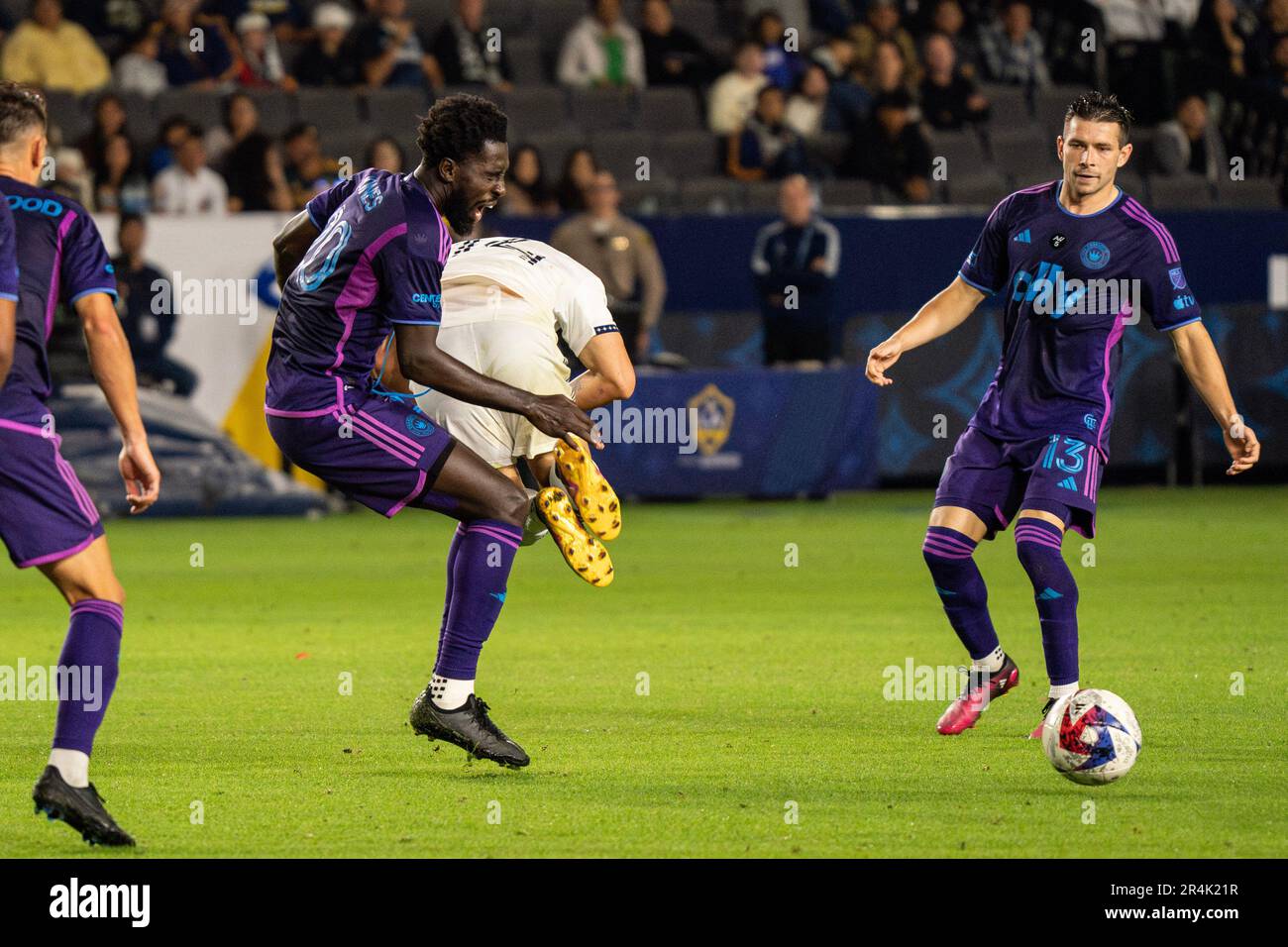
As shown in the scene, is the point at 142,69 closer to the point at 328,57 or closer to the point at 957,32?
the point at 328,57

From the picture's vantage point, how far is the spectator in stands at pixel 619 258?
17.1m

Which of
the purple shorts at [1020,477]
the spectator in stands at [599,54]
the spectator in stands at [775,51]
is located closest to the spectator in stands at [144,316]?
the spectator in stands at [599,54]

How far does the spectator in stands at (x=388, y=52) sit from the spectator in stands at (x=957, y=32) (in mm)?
5339

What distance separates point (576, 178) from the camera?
1819cm

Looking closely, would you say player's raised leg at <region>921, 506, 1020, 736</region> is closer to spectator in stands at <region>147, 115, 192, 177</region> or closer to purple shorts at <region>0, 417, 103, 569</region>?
purple shorts at <region>0, 417, 103, 569</region>

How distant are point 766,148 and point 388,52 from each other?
372 cm

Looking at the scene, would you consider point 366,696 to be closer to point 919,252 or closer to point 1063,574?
point 1063,574

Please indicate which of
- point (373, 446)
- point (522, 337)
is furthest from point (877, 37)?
point (373, 446)

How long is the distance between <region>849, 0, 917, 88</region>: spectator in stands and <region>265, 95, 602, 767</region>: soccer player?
14.9 metres

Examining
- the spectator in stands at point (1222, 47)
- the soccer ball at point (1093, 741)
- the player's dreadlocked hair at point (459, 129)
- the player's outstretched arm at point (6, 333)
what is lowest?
the soccer ball at point (1093, 741)

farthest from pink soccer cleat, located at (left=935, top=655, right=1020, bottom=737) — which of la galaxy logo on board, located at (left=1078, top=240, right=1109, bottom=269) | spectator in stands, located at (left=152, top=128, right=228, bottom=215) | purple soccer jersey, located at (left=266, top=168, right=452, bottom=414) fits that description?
spectator in stands, located at (left=152, top=128, right=228, bottom=215)

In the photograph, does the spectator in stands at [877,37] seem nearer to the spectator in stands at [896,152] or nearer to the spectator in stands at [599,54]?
the spectator in stands at [896,152]

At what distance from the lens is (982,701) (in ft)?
25.5

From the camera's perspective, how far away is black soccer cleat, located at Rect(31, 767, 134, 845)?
5637 millimetres
